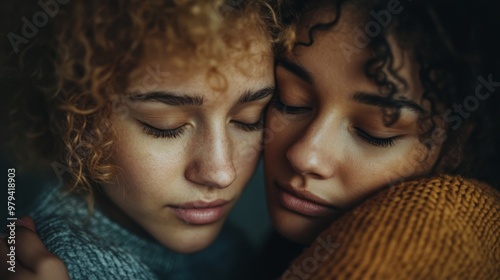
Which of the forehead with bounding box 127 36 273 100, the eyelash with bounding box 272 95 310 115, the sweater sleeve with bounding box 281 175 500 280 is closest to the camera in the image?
the sweater sleeve with bounding box 281 175 500 280

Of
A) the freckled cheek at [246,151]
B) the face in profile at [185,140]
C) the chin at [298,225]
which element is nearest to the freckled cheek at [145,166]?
the face in profile at [185,140]

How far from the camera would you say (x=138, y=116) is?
0.71 m

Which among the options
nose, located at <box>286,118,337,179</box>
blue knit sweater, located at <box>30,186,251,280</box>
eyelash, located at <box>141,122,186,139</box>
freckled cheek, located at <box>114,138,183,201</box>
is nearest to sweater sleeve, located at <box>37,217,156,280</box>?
blue knit sweater, located at <box>30,186,251,280</box>

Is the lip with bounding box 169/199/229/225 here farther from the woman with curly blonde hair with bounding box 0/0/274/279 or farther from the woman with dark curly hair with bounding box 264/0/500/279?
the woman with dark curly hair with bounding box 264/0/500/279

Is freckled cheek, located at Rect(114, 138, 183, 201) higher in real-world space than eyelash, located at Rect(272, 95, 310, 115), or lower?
lower

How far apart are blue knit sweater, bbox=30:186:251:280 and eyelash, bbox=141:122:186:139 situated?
23cm

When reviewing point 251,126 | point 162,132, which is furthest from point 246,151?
point 162,132

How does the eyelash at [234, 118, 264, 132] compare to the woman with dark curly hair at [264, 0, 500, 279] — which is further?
the eyelash at [234, 118, 264, 132]

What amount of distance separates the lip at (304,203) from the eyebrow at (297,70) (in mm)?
184

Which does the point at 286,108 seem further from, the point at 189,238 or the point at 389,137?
the point at 189,238

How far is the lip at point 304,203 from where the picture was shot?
78 cm

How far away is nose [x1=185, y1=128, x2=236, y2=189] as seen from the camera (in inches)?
28.9

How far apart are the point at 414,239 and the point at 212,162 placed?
0.31 m

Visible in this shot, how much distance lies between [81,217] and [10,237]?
16 centimetres
